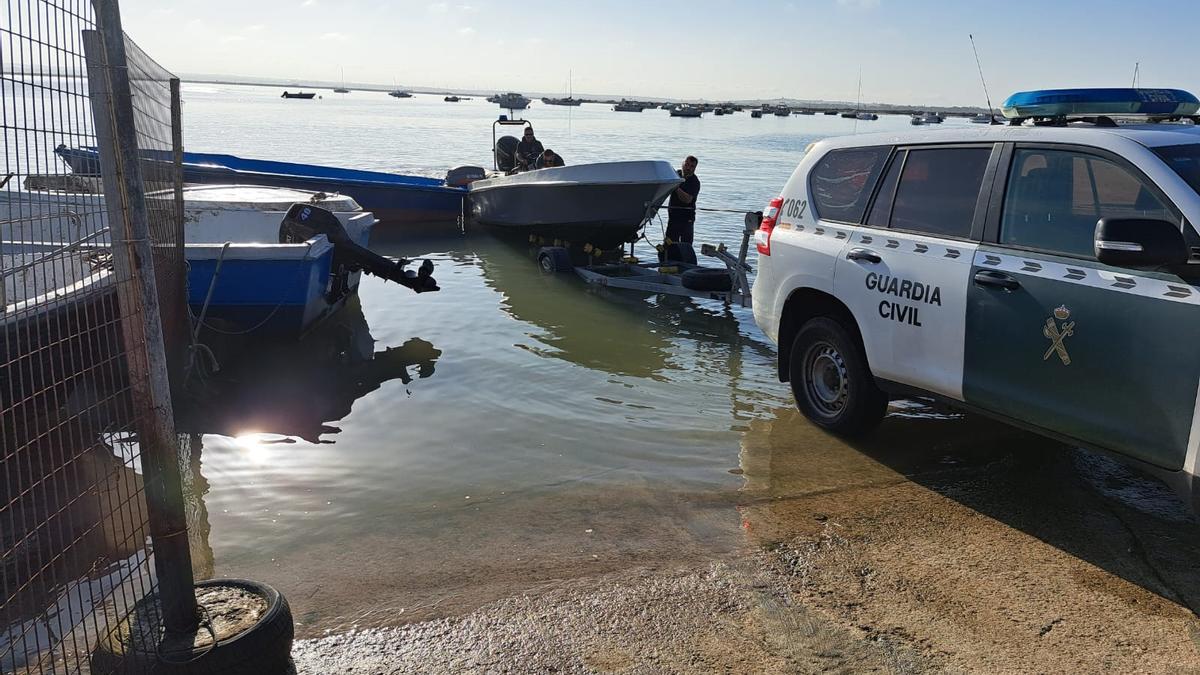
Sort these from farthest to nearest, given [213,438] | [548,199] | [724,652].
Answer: [548,199]
[213,438]
[724,652]

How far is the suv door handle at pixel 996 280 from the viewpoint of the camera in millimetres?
4637

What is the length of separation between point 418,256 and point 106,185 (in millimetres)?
13862

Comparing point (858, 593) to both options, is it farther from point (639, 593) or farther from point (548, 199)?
point (548, 199)

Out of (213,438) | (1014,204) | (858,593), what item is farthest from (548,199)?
(858,593)

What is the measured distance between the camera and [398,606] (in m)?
4.14

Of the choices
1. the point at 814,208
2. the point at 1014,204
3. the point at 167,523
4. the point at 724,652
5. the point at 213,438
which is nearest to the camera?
the point at 167,523

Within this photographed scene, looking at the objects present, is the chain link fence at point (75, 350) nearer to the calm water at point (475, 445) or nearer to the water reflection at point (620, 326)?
the calm water at point (475, 445)

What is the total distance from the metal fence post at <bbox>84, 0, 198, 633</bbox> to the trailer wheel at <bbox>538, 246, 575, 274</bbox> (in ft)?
36.1

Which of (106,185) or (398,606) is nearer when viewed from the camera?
(106,185)

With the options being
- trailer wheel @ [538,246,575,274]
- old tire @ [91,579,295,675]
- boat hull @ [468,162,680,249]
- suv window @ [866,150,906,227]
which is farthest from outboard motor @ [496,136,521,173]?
old tire @ [91,579,295,675]

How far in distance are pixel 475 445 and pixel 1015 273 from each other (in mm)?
3790

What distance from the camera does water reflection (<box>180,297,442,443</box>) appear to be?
729 cm

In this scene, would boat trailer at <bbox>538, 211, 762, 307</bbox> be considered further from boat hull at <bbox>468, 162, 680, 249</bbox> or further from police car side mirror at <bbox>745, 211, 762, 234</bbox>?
boat hull at <bbox>468, 162, 680, 249</bbox>

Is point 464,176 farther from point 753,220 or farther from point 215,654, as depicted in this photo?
point 215,654
